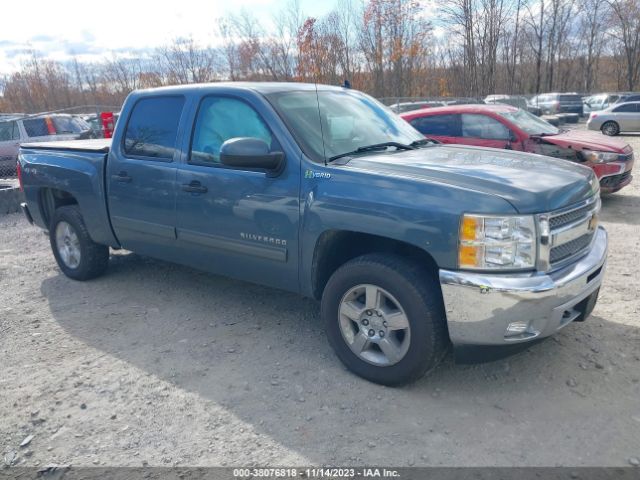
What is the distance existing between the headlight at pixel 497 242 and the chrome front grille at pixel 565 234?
82 mm

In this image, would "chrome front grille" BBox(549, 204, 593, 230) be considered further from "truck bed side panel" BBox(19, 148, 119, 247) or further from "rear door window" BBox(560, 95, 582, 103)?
"rear door window" BBox(560, 95, 582, 103)

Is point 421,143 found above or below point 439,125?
above

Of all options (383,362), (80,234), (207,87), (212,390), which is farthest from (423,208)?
(80,234)

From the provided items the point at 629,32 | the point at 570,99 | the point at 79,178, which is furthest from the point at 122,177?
the point at 629,32

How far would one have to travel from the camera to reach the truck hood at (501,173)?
9.74ft

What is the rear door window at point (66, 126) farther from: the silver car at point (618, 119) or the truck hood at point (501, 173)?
the silver car at point (618, 119)

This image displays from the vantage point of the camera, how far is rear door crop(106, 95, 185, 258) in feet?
14.4

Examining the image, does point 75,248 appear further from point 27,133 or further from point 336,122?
point 27,133

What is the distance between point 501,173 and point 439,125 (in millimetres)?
6205

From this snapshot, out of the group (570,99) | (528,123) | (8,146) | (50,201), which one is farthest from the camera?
(570,99)

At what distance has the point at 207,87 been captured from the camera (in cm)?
427

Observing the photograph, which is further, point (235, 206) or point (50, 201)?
point (50, 201)

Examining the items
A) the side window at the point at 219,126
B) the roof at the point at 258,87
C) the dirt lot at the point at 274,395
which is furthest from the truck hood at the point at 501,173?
the dirt lot at the point at 274,395

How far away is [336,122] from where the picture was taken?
4016mm
